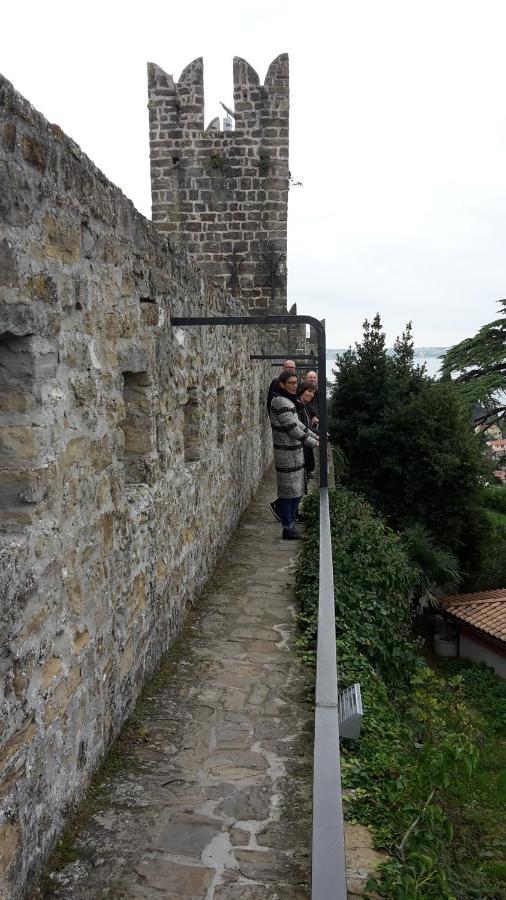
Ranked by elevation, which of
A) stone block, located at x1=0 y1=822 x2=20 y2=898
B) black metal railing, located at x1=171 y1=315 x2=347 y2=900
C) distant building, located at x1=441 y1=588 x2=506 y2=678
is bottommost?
distant building, located at x1=441 y1=588 x2=506 y2=678

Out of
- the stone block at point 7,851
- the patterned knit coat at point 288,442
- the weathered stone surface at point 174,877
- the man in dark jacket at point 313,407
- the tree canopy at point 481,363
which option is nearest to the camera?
the stone block at point 7,851

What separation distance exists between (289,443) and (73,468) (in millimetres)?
4307

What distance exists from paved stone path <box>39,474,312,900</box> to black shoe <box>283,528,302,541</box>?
2269 millimetres

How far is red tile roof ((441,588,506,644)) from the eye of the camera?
682 inches

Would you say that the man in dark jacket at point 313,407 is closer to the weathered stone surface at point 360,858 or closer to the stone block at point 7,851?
the weathered stone surface at point 360,858

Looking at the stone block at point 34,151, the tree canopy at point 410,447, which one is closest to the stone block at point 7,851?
the stone block at point 34,151

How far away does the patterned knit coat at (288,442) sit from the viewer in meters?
6.86

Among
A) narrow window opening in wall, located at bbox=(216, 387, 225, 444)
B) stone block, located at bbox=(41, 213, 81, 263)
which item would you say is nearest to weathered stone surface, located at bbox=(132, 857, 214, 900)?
stone block, located at bbox=(41, 213, 81, 263)

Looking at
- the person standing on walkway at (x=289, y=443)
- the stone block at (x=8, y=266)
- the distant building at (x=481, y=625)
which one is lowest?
the distant building at (x=481, y=625)

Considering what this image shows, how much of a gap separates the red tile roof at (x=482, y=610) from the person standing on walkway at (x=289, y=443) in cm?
1183

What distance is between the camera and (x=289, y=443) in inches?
274

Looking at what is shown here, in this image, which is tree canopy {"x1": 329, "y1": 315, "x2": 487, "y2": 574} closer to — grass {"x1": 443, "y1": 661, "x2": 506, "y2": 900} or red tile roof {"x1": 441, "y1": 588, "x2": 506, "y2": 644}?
red tile roof {"x1": 441, "y1": 588, "x2": 506, "y2": 644}

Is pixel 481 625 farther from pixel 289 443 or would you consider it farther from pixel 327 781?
pixel 327 781

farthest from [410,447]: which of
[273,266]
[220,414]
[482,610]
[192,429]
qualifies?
[192,429]
